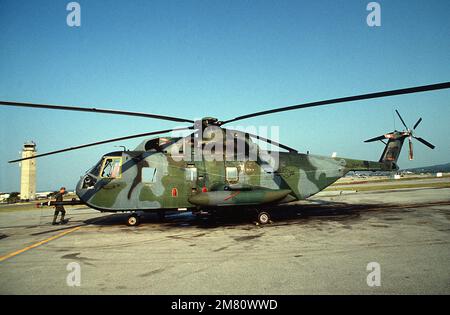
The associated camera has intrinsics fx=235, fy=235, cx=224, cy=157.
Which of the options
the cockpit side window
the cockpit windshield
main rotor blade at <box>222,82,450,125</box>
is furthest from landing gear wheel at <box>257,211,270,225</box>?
the cockpit windshield

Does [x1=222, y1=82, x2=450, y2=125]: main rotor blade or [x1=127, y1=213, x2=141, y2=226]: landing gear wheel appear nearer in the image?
[x1=222, y1=82, x2=450, y2=125]: main rotor blade

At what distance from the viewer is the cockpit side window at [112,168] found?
1020 cm

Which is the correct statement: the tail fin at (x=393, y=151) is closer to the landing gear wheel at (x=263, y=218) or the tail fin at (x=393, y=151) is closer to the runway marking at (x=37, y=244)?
the landing gear wheel at (x=263, y=218)

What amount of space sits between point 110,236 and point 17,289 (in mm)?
4298

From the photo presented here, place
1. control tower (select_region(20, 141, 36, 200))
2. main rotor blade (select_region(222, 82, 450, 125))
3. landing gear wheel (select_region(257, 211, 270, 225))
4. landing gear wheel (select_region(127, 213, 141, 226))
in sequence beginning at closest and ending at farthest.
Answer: main rotor blade (select_region(222, 82, 450, 125)) < landing gear wheel (select_region(257, 211, 270, 225)) < landing gear wheel (select_region(127, 213, 141, 226)) < control tower (select_region(20, 141, 36, 200))

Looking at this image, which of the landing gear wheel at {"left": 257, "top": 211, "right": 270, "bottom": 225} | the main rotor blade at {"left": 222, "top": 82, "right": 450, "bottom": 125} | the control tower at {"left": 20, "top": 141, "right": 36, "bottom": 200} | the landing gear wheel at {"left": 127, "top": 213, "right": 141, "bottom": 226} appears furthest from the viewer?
the control tower at {"left": 20, "top": 141, "right": 36, "bottom": 200}

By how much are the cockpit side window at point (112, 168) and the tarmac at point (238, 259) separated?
2.38m

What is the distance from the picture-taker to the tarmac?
14.0 ft

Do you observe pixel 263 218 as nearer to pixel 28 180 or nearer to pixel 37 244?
pixel 37 244

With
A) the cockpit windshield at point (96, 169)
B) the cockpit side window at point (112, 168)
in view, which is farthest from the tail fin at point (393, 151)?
the cockpit windshield at point (96, 169)

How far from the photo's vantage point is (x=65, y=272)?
5.18 meters

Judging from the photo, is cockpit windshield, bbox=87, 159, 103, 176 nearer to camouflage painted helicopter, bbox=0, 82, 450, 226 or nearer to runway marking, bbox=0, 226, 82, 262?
camouflage painted helicopter, bbox=0, 82, 450, 226

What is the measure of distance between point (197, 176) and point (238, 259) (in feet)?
17.6

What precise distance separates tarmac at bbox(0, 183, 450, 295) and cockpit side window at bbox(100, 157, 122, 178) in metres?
2.38
